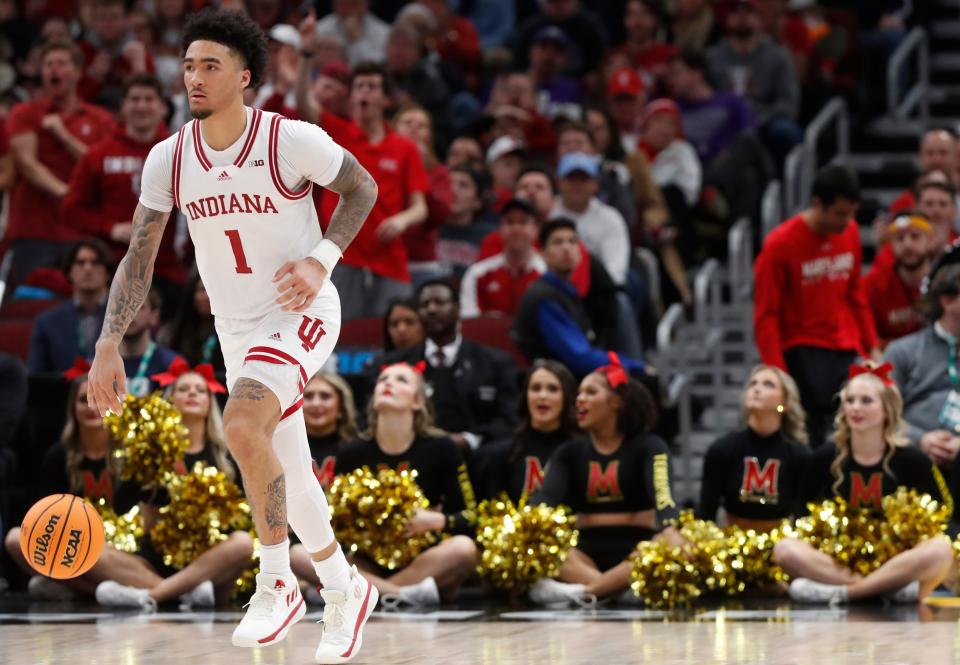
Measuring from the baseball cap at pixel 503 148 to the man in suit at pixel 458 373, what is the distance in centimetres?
307

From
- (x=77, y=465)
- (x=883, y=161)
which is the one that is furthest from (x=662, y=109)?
(x=77, y=465)

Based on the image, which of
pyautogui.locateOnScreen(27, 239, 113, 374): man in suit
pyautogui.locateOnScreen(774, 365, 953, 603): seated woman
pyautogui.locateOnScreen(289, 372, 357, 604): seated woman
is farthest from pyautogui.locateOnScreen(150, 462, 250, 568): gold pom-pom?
pyautogui.locateOnScreen(774, 365, 953, 603): seated woman

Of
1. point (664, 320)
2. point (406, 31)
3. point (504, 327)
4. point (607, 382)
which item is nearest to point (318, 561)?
point (607, 382)

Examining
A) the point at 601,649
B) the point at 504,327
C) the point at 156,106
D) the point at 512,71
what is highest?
the point at 512,71

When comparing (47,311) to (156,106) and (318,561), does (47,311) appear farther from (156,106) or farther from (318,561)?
(318,561)

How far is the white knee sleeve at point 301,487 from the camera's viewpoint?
6.85m

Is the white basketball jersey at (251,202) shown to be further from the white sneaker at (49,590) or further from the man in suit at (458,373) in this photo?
the man in suit at (458,373)

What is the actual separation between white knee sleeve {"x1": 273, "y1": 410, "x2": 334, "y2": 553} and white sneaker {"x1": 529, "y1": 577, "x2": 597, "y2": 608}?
9.33ft

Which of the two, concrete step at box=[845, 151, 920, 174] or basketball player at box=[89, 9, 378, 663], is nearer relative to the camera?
basketball player at box=[89, 9, 378, 663]

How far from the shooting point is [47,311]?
11.2 metres

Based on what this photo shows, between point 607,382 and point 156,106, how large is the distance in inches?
166

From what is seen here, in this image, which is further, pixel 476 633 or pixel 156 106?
pixel 156 106

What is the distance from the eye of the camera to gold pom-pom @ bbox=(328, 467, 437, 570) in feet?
31.4

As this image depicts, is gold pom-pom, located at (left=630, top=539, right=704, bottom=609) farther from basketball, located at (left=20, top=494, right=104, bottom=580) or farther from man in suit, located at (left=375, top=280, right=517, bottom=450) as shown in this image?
basketball, located at (left=20, top=494, right=104, bottom=580)
